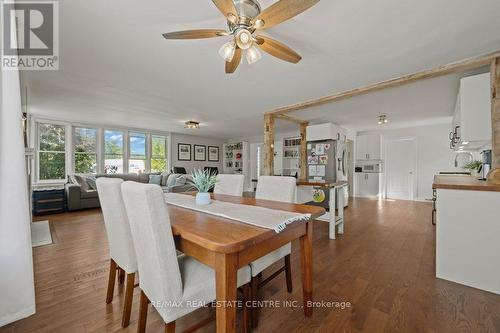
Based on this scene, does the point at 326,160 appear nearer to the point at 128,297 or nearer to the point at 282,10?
the point at 282,10

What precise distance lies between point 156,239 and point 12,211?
21.7 inches

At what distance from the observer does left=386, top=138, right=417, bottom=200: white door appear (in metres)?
6.30

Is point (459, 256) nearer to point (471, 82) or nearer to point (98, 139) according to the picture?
point (471, 82)

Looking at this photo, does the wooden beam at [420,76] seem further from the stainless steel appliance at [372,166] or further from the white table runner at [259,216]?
the stainless steel appliance at [372,166]

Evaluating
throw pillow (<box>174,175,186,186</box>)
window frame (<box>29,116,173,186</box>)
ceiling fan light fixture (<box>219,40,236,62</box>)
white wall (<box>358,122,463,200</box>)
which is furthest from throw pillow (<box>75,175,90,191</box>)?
white wall (<box>358,122,463,200</box>)

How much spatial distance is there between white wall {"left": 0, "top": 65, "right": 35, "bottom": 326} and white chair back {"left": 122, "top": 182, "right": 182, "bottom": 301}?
39cm

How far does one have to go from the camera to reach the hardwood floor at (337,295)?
146 centimetres

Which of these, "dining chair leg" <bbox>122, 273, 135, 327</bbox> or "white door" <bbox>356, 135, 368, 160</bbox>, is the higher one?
"white door" <bbox>356, 135, 368, 160</bbox>

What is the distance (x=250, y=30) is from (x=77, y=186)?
17.7ft

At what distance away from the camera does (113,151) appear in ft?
20.6

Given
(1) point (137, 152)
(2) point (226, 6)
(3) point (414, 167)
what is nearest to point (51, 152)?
(1) point (137, 152)

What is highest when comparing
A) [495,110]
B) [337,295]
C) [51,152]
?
[495,110]

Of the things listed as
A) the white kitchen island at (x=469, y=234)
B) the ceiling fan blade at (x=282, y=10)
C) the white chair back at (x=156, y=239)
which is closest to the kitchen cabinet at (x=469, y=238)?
the white kitchen island at (x=469, y=234)

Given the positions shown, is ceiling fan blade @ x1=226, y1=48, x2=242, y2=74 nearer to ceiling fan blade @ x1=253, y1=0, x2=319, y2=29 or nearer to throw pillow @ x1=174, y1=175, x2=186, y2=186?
ceiling fan blade @ x1=253, y1=0, x2=319, y2=29
